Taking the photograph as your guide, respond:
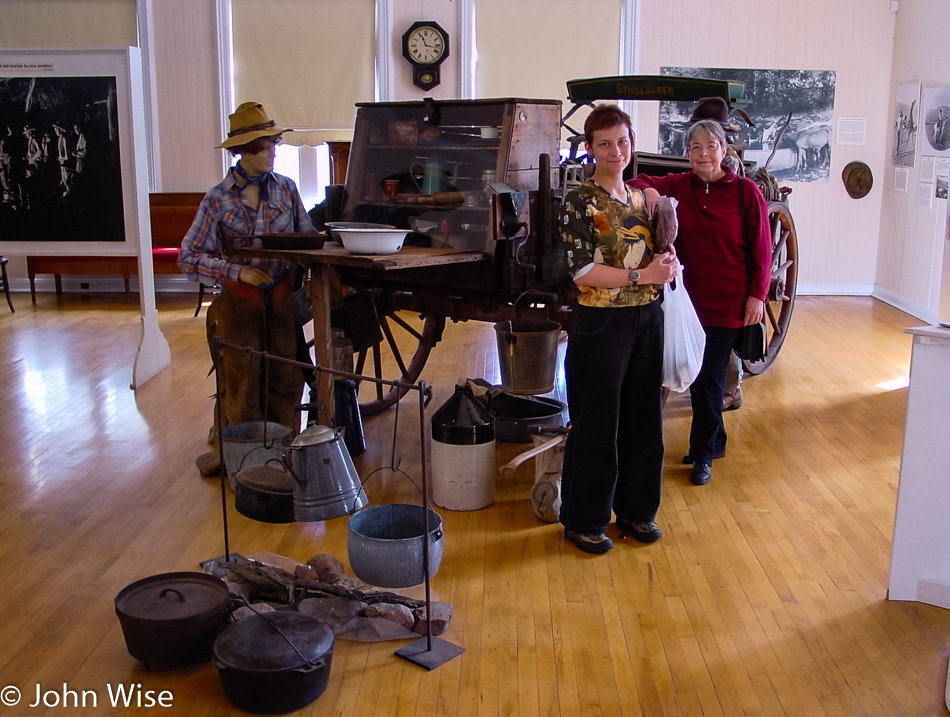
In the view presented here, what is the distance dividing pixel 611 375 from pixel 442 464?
3.32ft

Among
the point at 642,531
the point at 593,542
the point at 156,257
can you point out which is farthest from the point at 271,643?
the point at 156,257

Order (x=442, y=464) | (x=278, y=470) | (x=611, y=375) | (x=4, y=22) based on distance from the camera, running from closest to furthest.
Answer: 1. (x=278, y=470)
2. (x=611, y=375)
3. (x=442, y=464)
4. (x=4, y=22)

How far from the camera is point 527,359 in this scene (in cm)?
445

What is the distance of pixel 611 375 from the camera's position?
134 inches

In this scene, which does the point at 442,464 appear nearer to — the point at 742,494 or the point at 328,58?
the point at 742,494

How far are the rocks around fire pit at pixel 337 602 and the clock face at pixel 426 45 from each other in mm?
7094

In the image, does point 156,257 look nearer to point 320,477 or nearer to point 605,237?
point 605,237

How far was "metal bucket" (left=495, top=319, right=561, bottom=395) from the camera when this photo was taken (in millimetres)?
4438

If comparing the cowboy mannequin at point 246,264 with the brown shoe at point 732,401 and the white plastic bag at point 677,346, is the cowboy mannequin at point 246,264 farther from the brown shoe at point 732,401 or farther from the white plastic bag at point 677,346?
the brown shoe at point 732,401

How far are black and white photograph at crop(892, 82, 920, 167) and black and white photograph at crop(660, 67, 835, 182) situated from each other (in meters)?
0.63

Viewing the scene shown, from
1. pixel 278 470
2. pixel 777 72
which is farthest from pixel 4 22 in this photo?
pixel 278 470

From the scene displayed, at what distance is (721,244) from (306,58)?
6344 mm

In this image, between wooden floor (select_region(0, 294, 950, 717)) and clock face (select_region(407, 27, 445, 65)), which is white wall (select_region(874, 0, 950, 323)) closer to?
wooden floor (select_region(0, 294, 950, 717))

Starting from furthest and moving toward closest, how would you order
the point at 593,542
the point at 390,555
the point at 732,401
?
1. the point at 732,401
2. the point at 593,542
3. the point at 390,555
